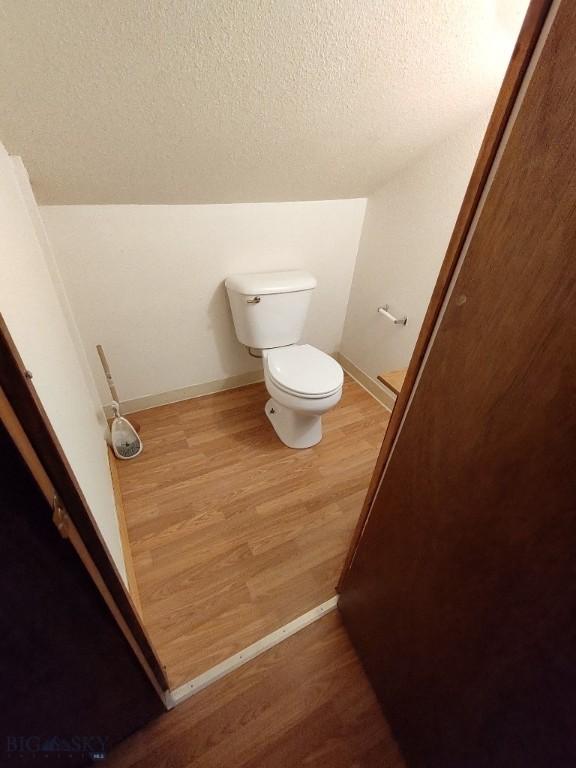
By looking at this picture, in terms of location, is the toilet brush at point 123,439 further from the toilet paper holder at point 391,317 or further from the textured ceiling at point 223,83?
the toilet paper holder at point 391,317

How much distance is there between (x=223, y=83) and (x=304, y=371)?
1.02 metres

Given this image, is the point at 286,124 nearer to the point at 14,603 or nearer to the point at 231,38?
the point at 231,38

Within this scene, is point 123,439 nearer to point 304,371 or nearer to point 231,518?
point 231,518

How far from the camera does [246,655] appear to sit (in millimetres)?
968

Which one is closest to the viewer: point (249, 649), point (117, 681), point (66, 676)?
point (66, 676)

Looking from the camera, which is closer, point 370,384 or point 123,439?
point 123,439

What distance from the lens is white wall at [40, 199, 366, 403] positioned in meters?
1.34

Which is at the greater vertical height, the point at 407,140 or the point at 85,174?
the point at 407,140

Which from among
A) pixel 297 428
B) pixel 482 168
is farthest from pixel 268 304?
pixel 482 168

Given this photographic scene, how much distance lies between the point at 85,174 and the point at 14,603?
3.96ft

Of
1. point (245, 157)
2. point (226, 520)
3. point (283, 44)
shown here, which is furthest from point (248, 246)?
point (226, 520)

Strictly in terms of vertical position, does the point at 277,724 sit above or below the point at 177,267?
below

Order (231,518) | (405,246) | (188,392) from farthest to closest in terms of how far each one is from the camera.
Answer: (188,392)
(405,246)
(231,518)

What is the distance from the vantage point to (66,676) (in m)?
0.56
